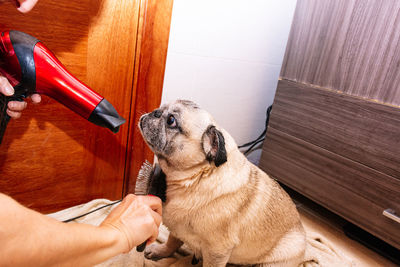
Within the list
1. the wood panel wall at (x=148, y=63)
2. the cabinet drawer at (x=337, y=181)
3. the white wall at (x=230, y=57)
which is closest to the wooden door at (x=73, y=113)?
the wood panel wall at (x=148, y=63)

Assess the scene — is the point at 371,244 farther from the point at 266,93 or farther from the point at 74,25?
the point at 74,25

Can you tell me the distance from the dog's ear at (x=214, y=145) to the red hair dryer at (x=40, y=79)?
262 mm

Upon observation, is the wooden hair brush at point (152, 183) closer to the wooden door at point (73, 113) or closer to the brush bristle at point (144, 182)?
the brush bristle at point (144, 182)

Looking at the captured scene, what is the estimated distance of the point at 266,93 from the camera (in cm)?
181

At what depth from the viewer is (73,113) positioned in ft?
3.64

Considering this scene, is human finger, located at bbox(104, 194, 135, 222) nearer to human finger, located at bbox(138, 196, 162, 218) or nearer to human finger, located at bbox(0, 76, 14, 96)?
human finger, located at bbox(138, 196, 162, 218)

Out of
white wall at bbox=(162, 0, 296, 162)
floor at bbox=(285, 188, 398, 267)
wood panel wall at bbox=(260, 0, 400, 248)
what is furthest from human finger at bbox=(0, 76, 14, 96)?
floor at bbox=(285, 188, 398, 267)

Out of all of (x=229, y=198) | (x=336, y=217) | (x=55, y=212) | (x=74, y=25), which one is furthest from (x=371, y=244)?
(x=74, y=25)

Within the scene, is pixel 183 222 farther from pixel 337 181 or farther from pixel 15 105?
pixel 337 181

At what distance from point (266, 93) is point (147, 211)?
1.35 m

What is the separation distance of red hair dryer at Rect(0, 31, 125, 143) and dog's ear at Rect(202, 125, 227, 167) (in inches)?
10.3

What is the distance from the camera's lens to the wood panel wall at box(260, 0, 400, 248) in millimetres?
1084

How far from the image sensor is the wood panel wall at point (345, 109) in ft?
3.56

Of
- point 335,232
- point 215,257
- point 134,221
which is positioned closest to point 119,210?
point 134,221
